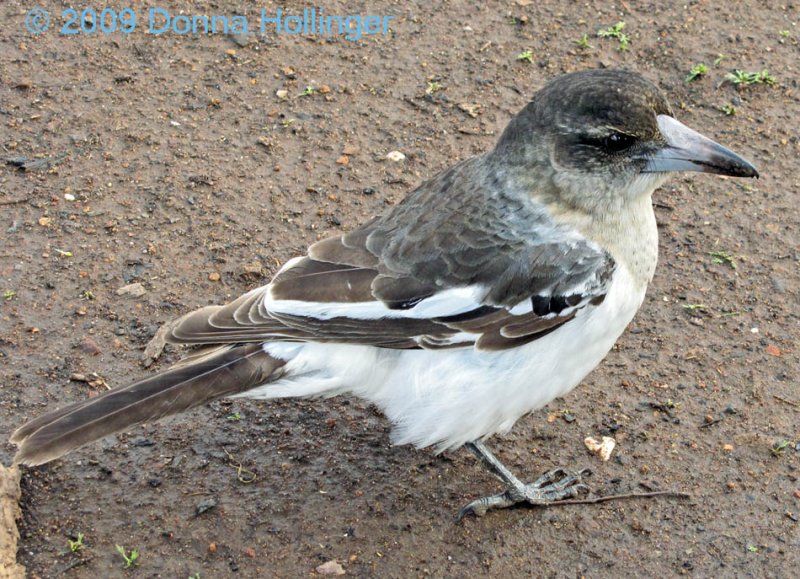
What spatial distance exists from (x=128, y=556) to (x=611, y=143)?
286 cm

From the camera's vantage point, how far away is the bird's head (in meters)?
4.32

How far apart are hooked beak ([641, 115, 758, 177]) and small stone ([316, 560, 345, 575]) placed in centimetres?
227

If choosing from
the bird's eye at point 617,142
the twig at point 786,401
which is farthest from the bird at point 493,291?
the twig at point 786,401

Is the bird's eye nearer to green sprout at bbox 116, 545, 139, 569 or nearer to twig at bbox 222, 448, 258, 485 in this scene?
twig at bbox 222, 448, 258, 485

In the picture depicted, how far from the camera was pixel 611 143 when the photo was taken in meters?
4.38

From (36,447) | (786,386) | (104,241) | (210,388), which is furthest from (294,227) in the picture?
(786,386)

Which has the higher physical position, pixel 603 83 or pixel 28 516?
pixel 603 83

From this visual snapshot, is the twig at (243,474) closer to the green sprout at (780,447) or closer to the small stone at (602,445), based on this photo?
the small stone at (602,445)

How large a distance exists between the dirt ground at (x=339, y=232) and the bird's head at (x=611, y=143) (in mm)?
1445

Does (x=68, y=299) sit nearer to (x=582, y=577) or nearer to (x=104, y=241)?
(x=104, y=241)

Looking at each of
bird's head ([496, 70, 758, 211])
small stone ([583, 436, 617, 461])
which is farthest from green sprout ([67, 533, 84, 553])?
bird's head ([496, 70, 758, 211])

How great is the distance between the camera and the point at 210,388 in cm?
430

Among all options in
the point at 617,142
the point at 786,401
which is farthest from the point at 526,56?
the point at 786,401

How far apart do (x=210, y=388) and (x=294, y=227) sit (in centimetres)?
205
